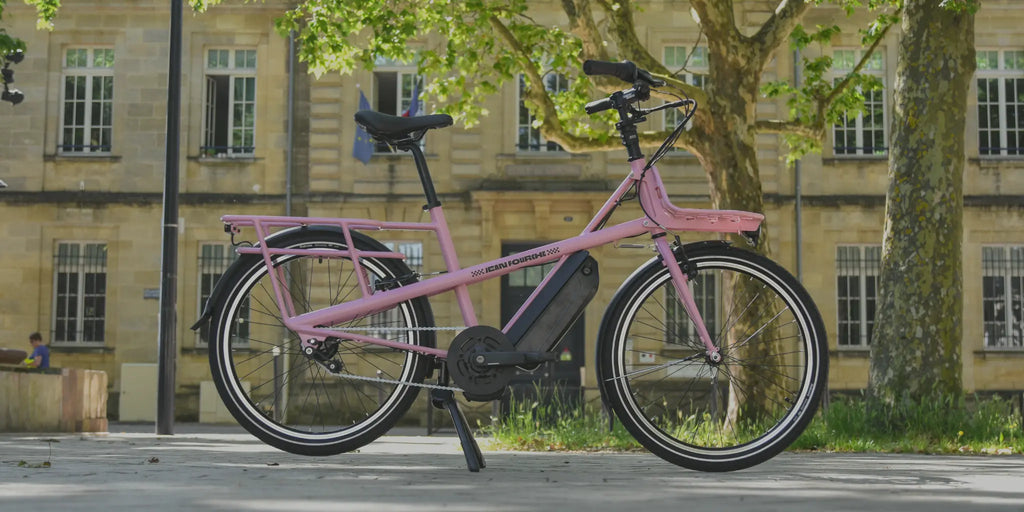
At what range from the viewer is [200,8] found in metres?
13.1

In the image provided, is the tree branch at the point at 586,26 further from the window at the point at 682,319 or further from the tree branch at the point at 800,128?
the window at the point at 682,319

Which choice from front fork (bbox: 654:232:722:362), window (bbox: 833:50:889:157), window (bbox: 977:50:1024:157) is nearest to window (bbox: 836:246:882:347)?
Result: window (bbox: 833:50:889:157)

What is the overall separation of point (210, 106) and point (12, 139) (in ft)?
12.2

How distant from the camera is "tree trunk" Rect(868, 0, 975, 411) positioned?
908 cm

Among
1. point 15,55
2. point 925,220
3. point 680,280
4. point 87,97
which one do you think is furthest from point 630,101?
point 87,97

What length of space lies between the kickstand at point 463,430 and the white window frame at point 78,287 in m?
19.7

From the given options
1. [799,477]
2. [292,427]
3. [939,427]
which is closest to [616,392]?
[799,477]

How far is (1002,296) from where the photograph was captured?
22828 mm

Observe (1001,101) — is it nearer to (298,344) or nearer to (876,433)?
(876,433)

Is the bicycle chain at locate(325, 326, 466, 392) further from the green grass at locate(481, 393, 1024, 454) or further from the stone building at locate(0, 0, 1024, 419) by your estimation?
the stone building at locate(0, 0, 1024, 419)

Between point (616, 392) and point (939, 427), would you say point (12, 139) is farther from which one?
point (616, 392)

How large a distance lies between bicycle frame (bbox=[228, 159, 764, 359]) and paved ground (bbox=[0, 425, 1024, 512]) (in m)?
0.57

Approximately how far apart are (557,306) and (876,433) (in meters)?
4.72

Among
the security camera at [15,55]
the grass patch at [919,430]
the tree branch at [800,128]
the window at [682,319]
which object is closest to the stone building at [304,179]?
the security camera at [15,55]
